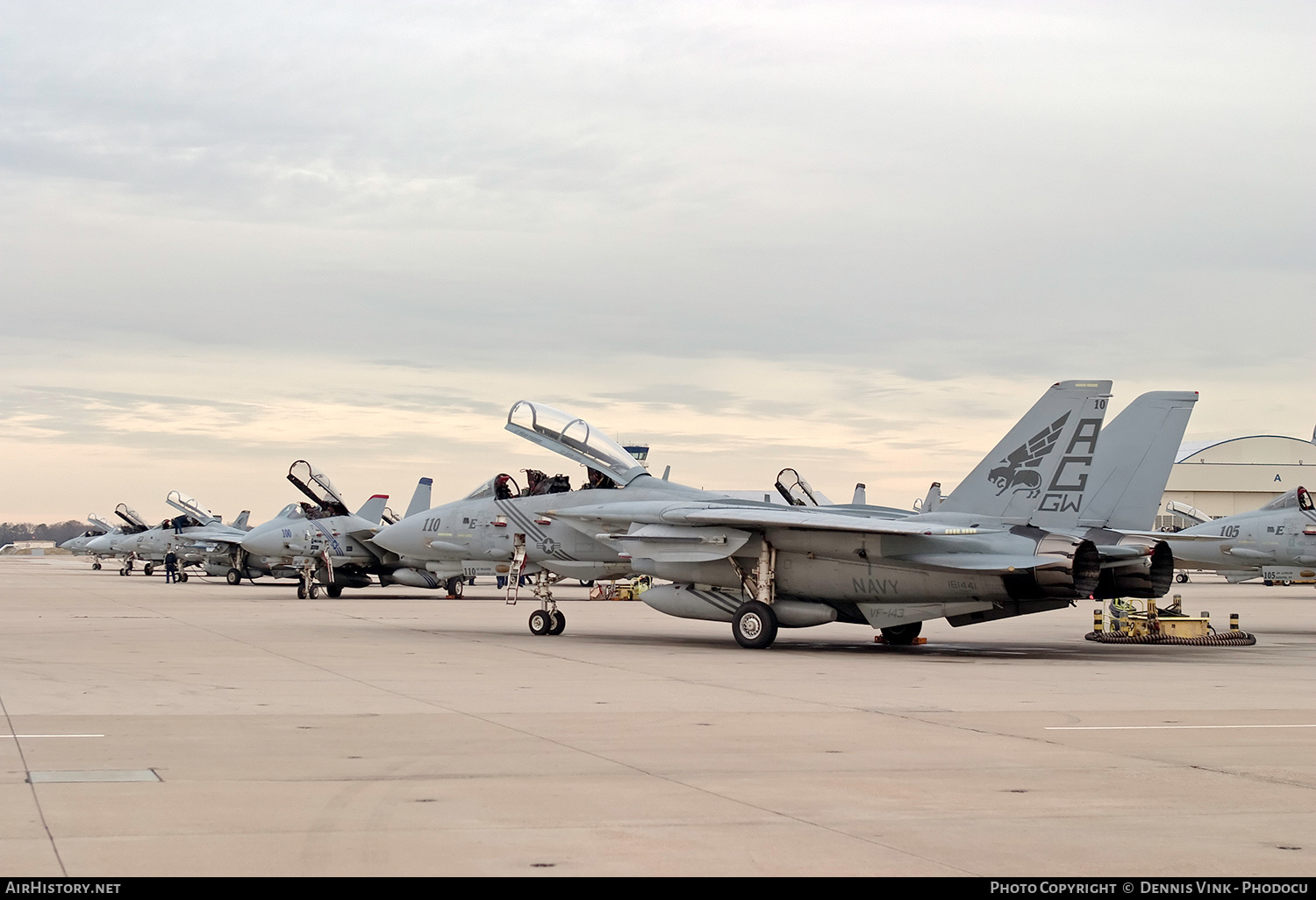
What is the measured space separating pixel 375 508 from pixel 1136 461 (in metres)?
26.1

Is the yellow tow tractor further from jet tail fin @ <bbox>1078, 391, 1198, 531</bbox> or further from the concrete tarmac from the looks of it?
the concrete tarmac

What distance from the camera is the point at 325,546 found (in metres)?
36.3

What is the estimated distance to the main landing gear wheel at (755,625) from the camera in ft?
61.1

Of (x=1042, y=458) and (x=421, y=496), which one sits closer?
(x=1042, y=458)

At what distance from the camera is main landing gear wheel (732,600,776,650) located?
61.1 ft

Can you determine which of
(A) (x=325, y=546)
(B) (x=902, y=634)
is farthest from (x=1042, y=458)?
(A) (x=325, y=546)

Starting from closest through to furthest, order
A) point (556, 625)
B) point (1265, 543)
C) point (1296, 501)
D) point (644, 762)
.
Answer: point (644, 762), point (556, 625), point (1296, 501), point (1265, 543)

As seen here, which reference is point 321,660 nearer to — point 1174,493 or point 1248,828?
point 1248,828

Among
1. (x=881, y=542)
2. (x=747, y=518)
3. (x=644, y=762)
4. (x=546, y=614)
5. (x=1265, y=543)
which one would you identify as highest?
(x=1265, y=543)

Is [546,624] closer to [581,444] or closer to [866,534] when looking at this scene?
[581,444]

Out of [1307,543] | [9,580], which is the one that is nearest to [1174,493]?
[1307,543]

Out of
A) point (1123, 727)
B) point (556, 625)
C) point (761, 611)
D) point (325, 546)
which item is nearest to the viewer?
point (1123, 727)

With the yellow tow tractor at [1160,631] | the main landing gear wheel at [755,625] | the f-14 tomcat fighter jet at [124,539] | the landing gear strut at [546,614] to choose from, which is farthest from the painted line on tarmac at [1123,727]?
the f-14 tomcat fighter jet at [124,539]

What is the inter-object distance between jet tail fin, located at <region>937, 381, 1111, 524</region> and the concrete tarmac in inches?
87.3
